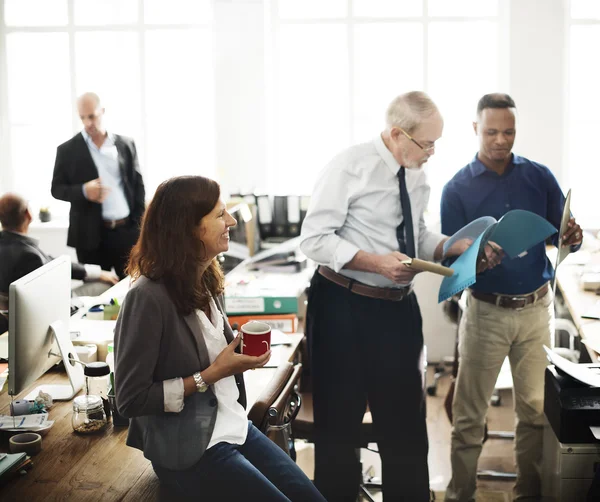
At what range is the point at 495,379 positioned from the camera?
324 centimetres

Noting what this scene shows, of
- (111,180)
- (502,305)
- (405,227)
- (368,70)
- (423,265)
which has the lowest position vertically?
(502,305)

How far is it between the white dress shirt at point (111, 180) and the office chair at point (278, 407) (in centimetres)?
286

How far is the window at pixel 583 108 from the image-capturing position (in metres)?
5.68

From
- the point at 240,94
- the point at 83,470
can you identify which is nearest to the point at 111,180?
the point at 240,94

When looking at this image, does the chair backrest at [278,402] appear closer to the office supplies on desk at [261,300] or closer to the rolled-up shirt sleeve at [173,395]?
the rolled-up shirt sleeve at [173,395]

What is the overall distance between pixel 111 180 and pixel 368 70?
2174 millimetres

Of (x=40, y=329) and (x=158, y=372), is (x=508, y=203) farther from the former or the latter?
(x=40, y=329)

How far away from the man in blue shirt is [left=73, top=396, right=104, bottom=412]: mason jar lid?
1565mm

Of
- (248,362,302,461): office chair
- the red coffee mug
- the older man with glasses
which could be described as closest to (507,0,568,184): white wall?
the older man with glasses

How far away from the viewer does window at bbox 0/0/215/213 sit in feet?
20.1

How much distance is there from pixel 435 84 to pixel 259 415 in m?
4.24

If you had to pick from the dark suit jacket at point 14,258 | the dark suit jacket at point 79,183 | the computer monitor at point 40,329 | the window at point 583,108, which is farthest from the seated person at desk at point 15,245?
the window at point 583,108

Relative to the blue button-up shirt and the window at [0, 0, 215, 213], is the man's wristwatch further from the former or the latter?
the window at [0, 0, 215, 213]

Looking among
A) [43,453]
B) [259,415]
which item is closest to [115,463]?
[43,453]
